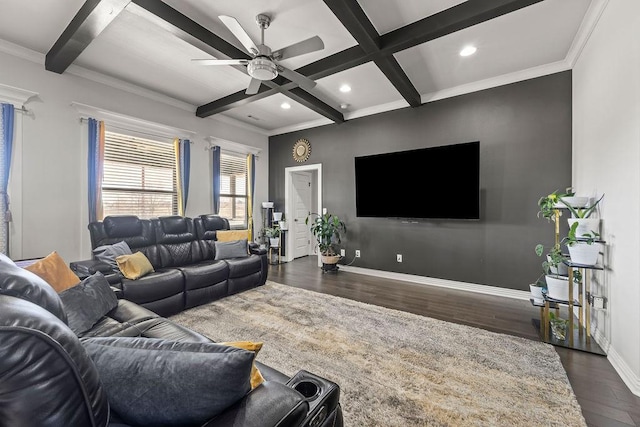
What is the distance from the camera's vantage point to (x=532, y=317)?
2980 millimetres

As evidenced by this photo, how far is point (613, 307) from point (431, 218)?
7.26 ft

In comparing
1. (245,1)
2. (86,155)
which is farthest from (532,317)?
(86,155)

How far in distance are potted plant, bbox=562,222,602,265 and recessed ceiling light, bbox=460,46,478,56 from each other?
6.96ft

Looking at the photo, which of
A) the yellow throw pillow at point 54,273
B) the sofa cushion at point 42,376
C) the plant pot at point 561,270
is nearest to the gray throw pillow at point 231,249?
the yellow throw pillow at point 54,273

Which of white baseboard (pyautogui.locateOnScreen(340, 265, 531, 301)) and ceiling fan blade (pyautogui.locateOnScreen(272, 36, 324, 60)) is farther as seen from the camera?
white baseboard (pyautogui.locateOnScreen(340, 265, 531, 301))

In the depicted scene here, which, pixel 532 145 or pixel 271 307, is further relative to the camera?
pixel 532 145

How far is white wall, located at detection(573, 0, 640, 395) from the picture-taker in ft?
Result: 6.17

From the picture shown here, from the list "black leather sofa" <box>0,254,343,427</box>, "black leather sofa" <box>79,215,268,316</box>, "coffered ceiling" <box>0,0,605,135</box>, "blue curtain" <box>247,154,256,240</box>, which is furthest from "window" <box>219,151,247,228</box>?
"black leather sofa" <box>0,254,343,427</box>

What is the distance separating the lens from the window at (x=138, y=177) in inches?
153

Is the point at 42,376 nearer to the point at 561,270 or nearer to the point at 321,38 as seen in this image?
the point at 321,38

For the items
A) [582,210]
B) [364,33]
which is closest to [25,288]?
[364,33]

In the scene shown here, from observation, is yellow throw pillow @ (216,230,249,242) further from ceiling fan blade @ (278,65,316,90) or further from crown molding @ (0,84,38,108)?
crown molding @ (0,84,38,108)

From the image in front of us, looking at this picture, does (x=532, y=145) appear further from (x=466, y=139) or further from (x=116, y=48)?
(x=116, y=48)

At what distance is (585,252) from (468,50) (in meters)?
2.38
